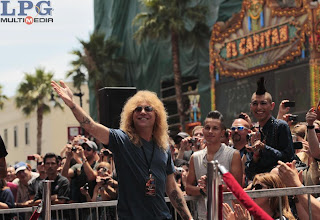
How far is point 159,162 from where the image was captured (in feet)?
17.8

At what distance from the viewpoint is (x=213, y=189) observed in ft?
14.5

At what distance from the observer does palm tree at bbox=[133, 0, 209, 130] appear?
2933 centimetres

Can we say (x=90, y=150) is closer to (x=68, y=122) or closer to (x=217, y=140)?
(x=217, y=140)

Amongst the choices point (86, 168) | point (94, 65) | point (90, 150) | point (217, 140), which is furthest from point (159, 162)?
point (94, 65)

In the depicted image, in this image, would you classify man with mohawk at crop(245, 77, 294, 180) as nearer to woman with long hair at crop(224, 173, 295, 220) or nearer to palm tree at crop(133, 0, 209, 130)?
woman with long hair at crop(224, 173, 295, 220)

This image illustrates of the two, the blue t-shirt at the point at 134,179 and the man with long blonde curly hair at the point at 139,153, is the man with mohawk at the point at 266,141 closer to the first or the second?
the man with long blonde curly hair at the point at 139,153

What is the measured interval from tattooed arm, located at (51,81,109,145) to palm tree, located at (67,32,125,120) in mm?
30960

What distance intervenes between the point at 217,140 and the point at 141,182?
1.67 meters

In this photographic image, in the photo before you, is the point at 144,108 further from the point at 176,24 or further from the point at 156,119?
the point at 176,24

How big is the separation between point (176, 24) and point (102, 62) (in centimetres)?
841

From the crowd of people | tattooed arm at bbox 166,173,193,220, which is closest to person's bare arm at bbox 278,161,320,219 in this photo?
the crowd of people

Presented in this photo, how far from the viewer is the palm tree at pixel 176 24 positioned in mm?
29328

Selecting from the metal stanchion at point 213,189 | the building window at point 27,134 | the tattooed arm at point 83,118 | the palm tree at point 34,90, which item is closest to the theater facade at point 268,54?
the tattooed arm at point 83,118

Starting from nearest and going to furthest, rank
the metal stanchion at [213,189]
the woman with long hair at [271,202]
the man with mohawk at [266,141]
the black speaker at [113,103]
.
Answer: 1. the metal stanchion at [213,189]
2. the woman with long hair at [271,202]
3. the man with mohawk at [266,141]
4. the black speaker at [113,103]
